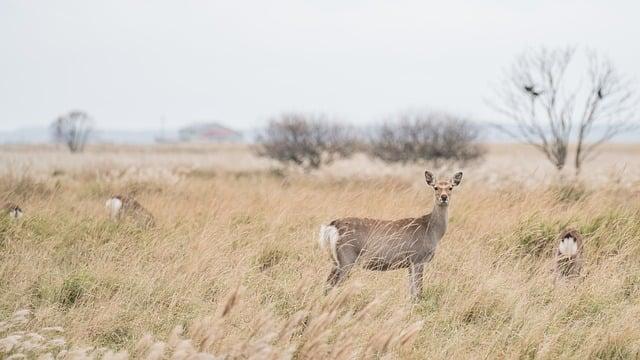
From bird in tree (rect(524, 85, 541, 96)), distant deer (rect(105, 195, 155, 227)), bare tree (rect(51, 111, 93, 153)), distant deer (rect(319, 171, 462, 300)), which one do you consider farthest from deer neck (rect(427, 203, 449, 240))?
bare tree (rect(51, 111, 93, 153))

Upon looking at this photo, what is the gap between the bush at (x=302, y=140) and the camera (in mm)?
27094

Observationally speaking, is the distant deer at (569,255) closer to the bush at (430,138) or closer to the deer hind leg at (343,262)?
the deer hind leg at (343,262)

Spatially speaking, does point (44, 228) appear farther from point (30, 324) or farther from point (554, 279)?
point (554, 279)

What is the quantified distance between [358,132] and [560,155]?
13303 millimetres

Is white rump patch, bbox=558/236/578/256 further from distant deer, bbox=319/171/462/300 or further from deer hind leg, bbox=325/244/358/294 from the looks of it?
deer hind leg, bbox=325/244/358/294

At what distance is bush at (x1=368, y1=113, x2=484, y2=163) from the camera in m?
26.6

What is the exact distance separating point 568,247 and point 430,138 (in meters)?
20.8

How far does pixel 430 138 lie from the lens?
2695 centimetres

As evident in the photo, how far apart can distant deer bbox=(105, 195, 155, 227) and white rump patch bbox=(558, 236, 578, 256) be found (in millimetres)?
4721

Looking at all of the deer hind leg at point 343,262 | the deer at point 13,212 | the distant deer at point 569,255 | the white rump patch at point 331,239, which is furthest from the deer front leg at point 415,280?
the deer at point 13,212

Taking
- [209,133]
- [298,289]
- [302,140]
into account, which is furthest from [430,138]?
[209,133]

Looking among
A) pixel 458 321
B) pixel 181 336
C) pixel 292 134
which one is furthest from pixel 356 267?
pixel 292 134

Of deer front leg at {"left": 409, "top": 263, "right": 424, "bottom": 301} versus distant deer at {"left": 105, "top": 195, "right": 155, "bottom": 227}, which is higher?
distant deer at {"left": 105, "top": 195, "right": 155, "bottom": 227}

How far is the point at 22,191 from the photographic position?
38.3 ft
